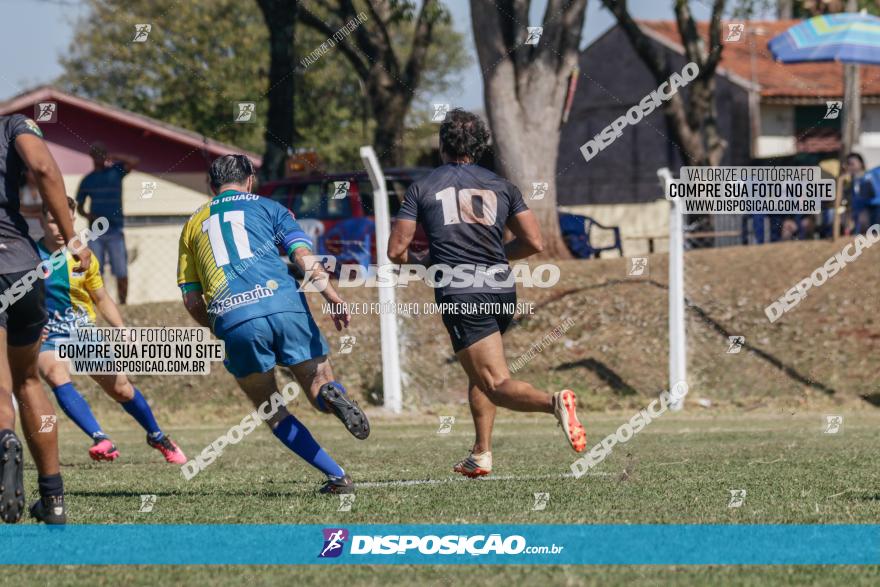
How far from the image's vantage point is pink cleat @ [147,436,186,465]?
10.1 m

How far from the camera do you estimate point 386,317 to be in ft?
48.7

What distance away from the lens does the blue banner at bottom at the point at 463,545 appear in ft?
16.4

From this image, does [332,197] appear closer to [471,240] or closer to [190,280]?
[471,240]

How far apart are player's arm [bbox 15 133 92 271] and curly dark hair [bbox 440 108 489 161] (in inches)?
103

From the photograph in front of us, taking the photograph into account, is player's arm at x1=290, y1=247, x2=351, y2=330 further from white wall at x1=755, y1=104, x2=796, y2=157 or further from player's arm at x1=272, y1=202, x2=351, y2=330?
white wall at x1=755, y1=104, x2=796, y2=157

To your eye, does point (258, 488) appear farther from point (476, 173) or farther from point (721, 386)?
point (721, 386)

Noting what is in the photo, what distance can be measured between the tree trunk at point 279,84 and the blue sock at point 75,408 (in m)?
12.5

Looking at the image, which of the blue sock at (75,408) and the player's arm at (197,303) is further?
the blue sock at (75,408)

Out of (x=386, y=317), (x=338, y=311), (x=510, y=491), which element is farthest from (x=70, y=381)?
(x=386, y=317)

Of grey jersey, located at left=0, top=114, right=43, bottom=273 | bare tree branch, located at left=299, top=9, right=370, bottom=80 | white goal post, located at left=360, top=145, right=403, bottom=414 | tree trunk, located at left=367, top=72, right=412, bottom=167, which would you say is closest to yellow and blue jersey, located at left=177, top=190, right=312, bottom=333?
grey jersey, located at left=0, top=114, right=43, bottom=273

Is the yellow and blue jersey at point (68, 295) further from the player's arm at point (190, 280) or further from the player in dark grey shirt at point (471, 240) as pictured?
the player in dark grey shirt at point (471, 240)

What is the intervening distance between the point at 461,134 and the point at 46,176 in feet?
8.98

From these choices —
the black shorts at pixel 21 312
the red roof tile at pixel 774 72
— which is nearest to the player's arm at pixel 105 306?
the black shorts at pixel 21 312

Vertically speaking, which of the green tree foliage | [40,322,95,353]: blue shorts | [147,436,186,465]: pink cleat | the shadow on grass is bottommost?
the shadow on grass
